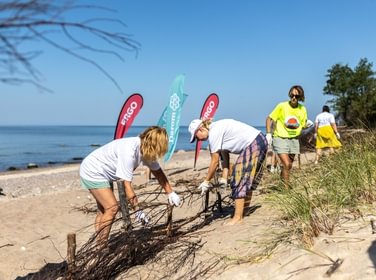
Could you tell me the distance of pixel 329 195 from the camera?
13.0 feet

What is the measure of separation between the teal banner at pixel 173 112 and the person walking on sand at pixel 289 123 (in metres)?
4.70

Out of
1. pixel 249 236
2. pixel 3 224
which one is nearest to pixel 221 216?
pixel 249 236

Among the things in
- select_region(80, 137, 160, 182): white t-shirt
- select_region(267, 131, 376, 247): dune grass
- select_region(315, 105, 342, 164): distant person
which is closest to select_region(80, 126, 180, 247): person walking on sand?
select_region(80, 137, 160, 182): white t-shirt

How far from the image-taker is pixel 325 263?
3.02 metres

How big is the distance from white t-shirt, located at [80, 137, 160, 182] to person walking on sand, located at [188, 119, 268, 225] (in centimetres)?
73

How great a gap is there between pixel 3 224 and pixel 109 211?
10.7 feet

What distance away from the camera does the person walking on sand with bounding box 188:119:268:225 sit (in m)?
4.75

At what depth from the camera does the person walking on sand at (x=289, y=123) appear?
6.51 m

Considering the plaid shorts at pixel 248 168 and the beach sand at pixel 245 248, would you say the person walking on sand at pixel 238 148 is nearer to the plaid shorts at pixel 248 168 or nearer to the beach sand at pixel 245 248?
the plaid shorts at pixel 248 168

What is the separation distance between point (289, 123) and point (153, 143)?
124 inches

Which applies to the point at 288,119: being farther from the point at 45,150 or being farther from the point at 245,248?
the point at 45,150

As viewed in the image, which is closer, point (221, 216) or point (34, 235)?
point (221, 216)

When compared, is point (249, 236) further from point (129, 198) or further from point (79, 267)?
point (79, 267)

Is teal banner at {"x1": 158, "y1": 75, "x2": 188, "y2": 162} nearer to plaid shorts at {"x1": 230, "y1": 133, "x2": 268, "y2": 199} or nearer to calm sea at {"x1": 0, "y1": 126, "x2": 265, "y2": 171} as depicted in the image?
plaid shorts at {"x1": 230, "y1": 133, "x2": 268, "y2": 199}
